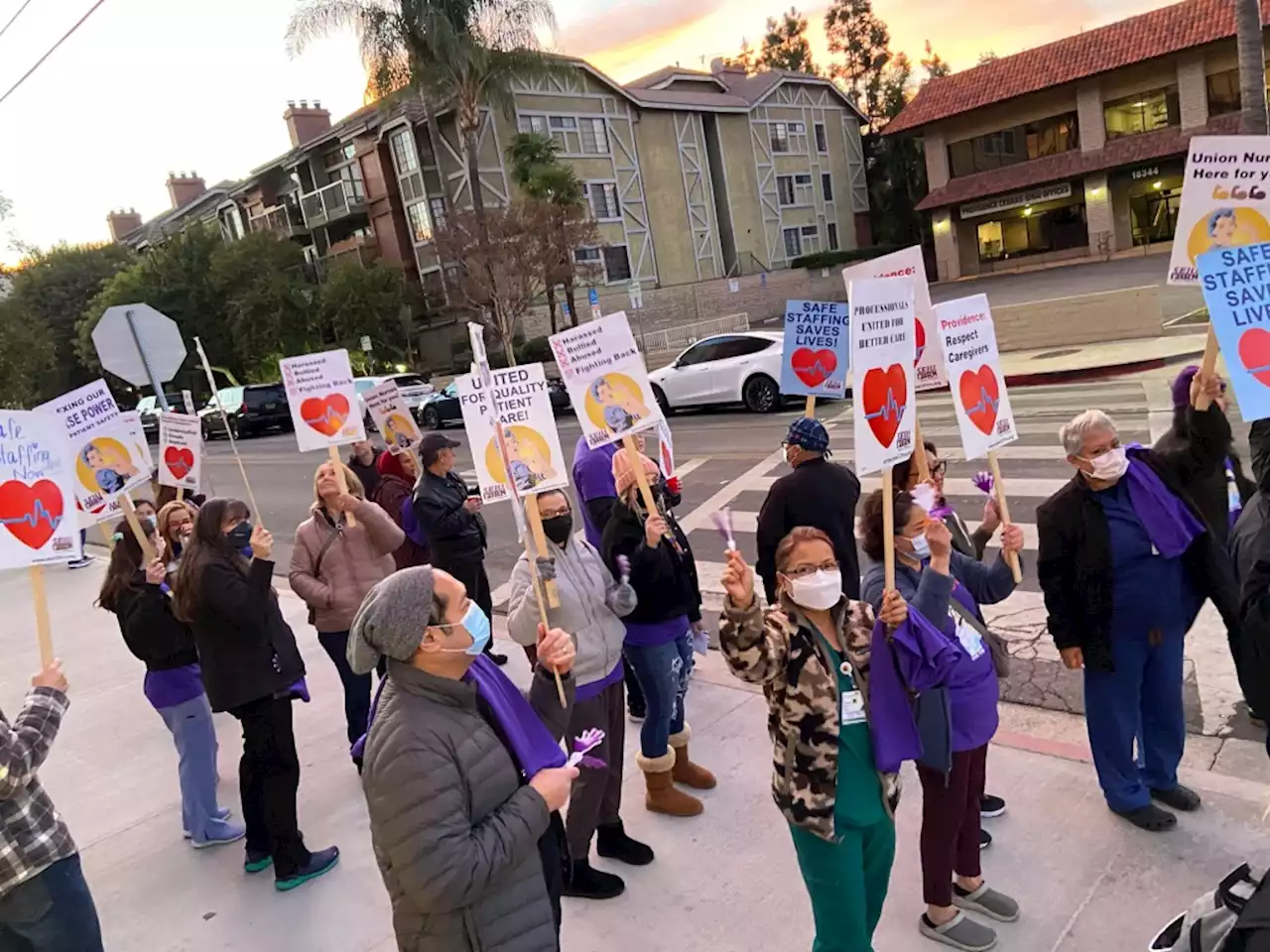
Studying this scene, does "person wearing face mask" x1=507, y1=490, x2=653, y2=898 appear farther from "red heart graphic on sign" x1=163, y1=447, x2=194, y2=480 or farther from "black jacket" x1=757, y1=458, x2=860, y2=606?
"red heart graphic on sign" x1=163, y1=447, x2=194, y2=480

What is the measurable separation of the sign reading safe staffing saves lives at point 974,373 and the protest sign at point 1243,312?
867mm

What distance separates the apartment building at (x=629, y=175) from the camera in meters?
36.5

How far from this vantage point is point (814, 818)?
110 inches

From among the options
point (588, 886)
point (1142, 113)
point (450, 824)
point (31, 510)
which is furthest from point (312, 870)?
point (1142, 113)

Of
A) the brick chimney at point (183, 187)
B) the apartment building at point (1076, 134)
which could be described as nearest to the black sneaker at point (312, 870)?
the apartment building at point (1076, 134)

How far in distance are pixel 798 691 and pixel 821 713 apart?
10 centimetres

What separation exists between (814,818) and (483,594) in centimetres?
380

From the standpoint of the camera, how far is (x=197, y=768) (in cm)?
470

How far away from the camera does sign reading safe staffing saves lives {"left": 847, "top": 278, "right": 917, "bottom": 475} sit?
119 inches

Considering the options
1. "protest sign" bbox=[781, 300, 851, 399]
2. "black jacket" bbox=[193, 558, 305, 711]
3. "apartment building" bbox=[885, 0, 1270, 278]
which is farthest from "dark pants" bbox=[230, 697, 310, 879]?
"apartment building" bbox=[885, 0, 1270, 278]

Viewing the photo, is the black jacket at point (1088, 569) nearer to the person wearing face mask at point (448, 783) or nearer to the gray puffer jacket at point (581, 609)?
the gray puffer jacket at point (581, 609)

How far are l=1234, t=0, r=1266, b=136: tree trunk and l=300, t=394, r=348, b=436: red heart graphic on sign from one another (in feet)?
44.6

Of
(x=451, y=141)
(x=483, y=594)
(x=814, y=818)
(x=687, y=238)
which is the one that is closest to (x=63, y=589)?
(x=483, y=594)

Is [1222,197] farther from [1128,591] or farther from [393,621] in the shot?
[393,621]
